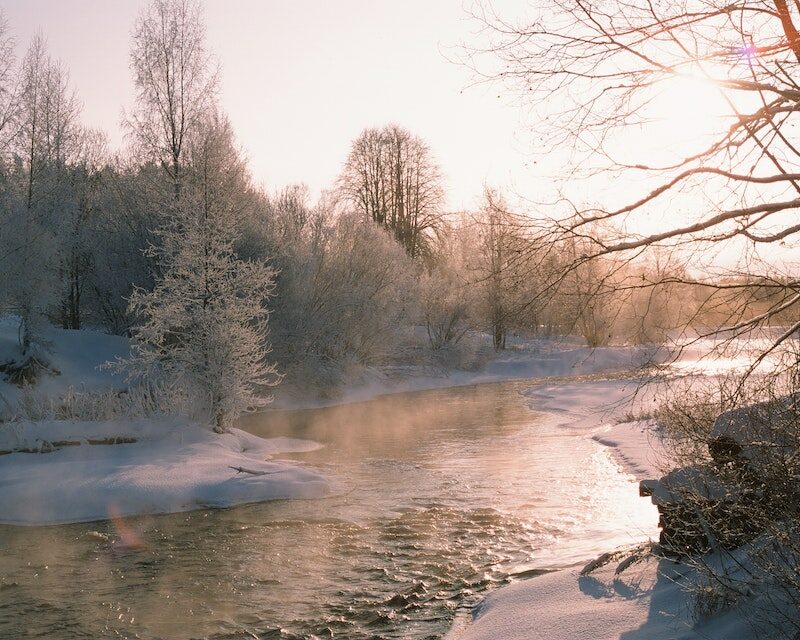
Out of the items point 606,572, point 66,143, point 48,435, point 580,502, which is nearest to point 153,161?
point 66,143

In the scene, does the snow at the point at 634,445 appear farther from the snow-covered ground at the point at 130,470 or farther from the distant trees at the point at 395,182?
the distant trees at the point at 395,182

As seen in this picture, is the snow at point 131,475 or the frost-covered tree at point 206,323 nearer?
the snow at point 131,475

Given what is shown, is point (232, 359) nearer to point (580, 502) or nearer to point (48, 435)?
point (48, 435)

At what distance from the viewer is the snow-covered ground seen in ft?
40.1

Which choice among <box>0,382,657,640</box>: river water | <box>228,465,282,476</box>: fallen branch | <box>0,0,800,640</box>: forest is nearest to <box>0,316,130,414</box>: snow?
<box>0,0,800,640</box>: forest

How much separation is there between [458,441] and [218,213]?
822 centimetres

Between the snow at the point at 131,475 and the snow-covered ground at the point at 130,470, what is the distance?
2 centimetres

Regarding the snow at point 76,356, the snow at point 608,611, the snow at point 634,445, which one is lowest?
the snow at point 634,445

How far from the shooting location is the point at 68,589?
8383 mm

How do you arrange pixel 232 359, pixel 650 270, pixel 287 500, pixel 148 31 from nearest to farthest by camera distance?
pixel 650 270 → pixel 287 500 → pixel 232 359 → pixel 148 31

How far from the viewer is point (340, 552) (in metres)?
9.63

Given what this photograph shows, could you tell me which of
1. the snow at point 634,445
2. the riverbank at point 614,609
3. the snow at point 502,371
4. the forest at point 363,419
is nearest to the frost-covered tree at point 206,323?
the forest at point 363,419

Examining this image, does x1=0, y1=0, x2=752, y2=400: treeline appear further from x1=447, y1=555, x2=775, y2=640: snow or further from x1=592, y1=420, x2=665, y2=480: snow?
x1=447, y1=555, x2=775, y2=640: snow

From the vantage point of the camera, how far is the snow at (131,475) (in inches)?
479
